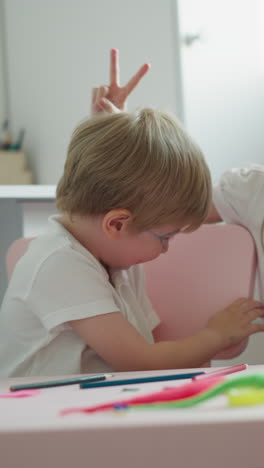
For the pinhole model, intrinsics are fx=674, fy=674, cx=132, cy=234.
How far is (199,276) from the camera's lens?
112 cm

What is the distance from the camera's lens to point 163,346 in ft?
2.92

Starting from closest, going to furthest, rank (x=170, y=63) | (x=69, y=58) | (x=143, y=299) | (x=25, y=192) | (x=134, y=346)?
(x=134, y=346) < (x=143, y=299) < (x=25, y=192) < (x=170, y=63) < (x=69, y=58)

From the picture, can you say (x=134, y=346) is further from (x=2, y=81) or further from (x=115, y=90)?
(x=2, y=81)

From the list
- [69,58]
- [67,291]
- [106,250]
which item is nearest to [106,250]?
[106,250]

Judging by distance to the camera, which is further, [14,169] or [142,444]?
[14,169]

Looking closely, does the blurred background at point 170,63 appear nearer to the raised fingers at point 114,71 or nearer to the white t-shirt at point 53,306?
the raised fingers at point 114,71

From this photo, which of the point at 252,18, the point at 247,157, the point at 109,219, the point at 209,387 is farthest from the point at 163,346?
the point at 252,18

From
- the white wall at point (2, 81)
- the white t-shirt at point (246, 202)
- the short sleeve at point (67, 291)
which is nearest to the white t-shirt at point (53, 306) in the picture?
the short sleeve at point (67, 291)

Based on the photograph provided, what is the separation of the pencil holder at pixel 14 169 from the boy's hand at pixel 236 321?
1372 mm

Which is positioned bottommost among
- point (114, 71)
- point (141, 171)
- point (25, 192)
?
point (25, 192)

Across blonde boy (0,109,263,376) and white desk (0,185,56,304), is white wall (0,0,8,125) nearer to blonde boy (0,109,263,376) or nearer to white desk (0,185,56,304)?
white desk (0,185,56,304)

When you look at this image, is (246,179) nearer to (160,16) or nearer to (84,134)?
(84,134)

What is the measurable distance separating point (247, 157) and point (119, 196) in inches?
42.9

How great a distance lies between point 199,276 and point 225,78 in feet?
3.19
